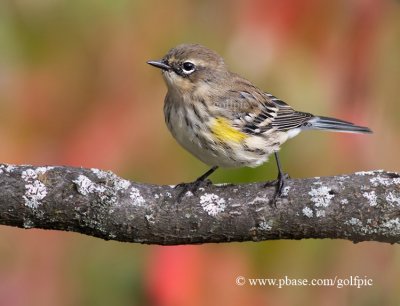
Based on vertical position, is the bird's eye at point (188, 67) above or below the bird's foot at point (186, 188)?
above

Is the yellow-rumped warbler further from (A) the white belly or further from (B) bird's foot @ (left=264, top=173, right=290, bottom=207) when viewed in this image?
(B) bird's foot @ (left=264, top=173, right=290, bottom=207)

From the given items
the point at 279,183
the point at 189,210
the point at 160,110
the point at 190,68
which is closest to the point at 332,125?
the point at 190,68

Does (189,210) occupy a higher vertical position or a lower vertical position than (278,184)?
lower

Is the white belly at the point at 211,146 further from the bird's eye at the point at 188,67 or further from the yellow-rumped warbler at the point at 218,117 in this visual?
the bird's eye at the point at 188,67

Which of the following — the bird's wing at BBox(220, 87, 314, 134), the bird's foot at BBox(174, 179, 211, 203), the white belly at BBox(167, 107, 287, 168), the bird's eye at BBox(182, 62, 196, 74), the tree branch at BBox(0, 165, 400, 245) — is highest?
the bird's eye at BBox(182, 62, 196, 74)

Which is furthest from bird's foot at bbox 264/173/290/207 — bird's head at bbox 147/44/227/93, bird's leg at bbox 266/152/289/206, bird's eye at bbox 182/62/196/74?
bird's eye at bbox 182/62/196/74

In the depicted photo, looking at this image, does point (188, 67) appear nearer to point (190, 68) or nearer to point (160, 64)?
point (190, 68)

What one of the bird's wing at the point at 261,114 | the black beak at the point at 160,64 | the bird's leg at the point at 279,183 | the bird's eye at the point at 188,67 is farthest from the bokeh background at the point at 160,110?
the bird's wing at the point at 261,114
